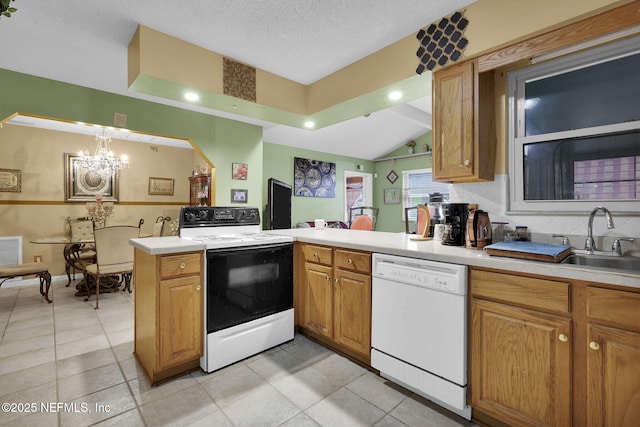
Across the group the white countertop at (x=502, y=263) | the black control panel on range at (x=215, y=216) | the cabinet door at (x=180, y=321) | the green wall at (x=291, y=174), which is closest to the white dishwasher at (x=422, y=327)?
the white countertop at (x=502, y=263)

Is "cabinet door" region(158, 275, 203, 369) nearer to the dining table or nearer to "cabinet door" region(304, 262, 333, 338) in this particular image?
"cabinet door" region(304, 262, 333, 338)

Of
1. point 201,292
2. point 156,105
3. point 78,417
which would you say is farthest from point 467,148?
point 156,105

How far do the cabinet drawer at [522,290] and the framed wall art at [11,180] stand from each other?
21.3 ft

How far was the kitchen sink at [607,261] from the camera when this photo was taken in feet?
5.00

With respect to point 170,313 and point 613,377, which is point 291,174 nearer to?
point 170,313

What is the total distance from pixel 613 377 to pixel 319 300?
174cm

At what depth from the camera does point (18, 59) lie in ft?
9.02

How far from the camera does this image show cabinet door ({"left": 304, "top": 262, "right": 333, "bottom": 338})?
2367 mm

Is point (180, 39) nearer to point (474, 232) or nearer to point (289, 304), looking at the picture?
point (289, 304)

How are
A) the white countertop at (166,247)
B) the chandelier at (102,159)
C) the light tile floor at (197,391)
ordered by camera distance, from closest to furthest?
the light tile floor at (197,391) → the white countertop at (166,247) → the chandelier at (102,159)

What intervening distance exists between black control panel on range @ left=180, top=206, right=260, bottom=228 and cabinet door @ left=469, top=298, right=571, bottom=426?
6.62ft

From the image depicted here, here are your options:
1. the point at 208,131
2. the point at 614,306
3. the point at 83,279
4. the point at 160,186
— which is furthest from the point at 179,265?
the point at 160,186

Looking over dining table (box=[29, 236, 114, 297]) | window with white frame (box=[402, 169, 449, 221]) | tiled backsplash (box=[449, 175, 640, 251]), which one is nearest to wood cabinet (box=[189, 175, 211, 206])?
dining table (box=[29, 236, 114, 297])

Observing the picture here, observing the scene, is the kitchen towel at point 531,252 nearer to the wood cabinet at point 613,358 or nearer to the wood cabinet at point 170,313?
the wood cabinet at point 613,358
